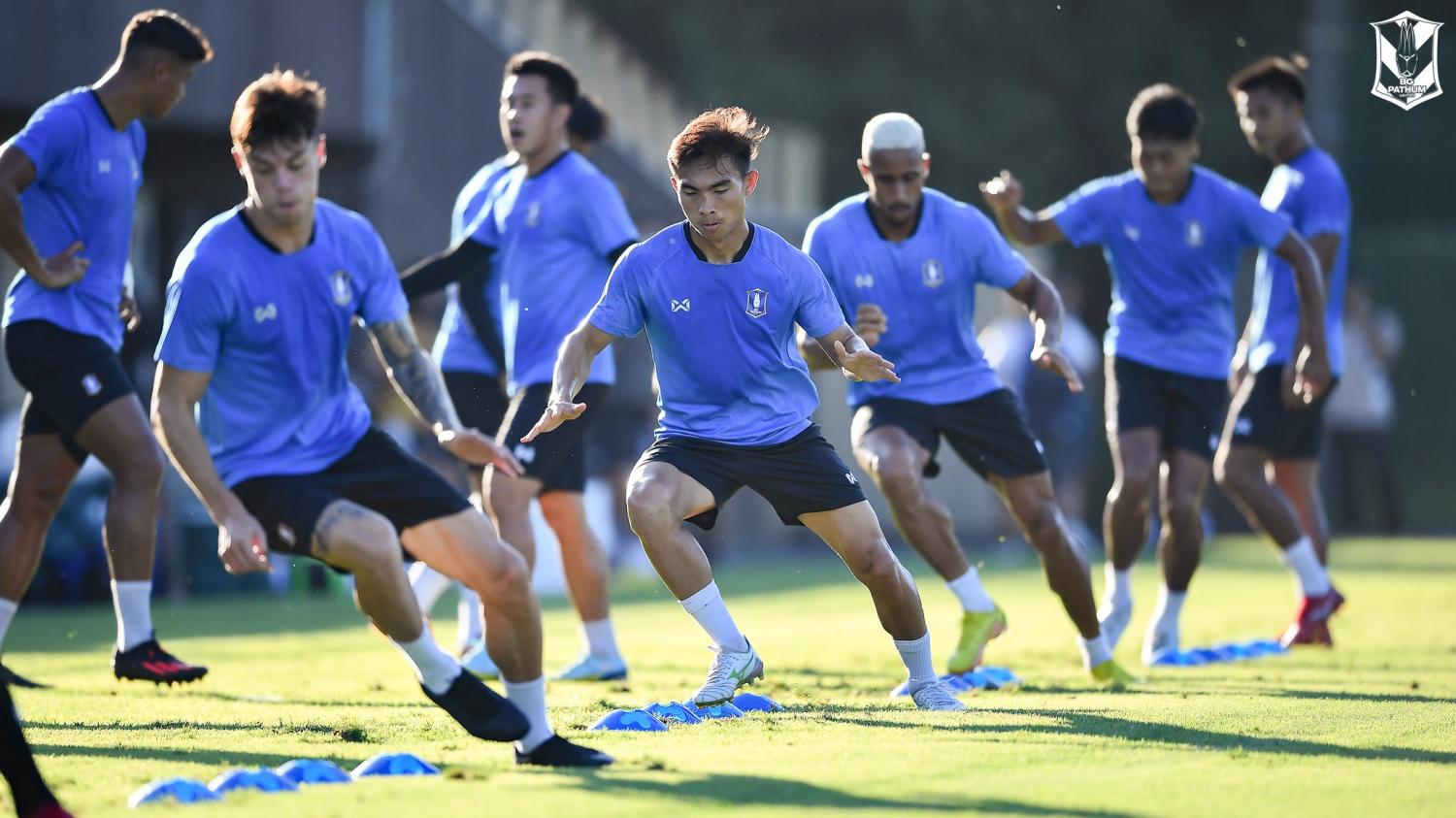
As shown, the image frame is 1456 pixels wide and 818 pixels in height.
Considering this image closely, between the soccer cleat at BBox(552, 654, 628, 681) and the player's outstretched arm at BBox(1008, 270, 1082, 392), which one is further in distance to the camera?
the soccer cleat at BBox(552, 654, 628, 681)

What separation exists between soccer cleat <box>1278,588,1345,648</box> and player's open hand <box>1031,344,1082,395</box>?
3500 mm

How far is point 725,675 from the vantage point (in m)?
7.66

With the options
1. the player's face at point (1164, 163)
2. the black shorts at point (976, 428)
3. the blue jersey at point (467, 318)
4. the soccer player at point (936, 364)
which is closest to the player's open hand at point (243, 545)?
the soccer player at point (936, 364)

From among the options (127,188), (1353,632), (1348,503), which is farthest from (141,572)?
(1348,503)

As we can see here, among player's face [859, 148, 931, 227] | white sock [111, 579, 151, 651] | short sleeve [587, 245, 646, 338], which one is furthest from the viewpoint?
player's face [859, 148, 931, 227]

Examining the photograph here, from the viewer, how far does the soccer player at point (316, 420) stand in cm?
633

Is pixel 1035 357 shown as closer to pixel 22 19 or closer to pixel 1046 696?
pixel 1046 696

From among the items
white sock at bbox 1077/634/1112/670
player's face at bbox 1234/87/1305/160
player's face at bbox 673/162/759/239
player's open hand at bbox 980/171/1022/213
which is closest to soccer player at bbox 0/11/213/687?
player's face at bbox 673/162/759/239

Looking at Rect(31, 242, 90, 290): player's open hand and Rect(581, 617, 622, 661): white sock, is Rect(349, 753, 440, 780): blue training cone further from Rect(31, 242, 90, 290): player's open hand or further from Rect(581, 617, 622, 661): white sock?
Rect(581, 617, 622, 661): white sock

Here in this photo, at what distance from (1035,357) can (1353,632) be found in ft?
16.0

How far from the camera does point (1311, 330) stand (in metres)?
10.3

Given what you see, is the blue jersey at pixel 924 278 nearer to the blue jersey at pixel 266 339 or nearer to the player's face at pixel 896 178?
the player's face at pixel 896 178

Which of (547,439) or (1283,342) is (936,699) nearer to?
(547,439)

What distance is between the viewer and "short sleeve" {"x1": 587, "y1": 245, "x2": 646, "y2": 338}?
7.36 meters
